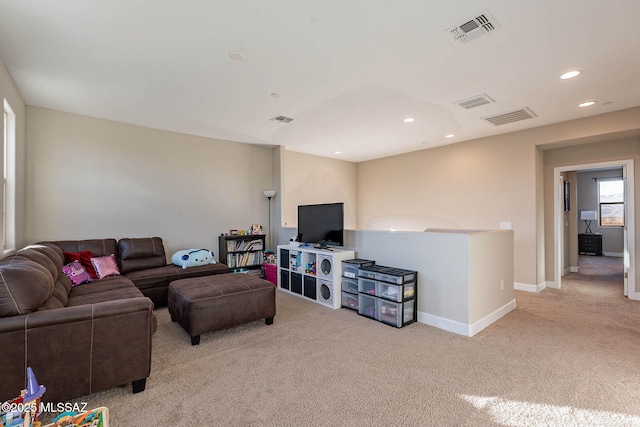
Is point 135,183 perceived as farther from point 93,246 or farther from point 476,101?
point 476,101

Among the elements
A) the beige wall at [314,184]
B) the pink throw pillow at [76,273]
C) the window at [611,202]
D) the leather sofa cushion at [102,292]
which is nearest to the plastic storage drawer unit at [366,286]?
the beige wall at [314,184]

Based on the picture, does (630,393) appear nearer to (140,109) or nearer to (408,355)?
(408,355)

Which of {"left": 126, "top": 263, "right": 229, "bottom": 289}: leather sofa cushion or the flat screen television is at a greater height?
the flat screen television

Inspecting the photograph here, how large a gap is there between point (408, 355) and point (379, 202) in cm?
471

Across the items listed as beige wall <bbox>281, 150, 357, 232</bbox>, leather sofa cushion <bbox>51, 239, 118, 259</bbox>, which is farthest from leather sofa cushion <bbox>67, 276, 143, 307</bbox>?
beige wall <bbox>281, 150, 357, 232</bbox>

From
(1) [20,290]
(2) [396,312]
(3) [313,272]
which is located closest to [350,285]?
(3) [313,272]

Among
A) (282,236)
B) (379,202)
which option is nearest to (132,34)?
(282,236)

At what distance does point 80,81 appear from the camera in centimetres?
307

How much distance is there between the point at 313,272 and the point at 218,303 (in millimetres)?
1595

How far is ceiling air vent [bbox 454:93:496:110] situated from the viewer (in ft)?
11.4

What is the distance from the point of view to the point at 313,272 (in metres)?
4.24

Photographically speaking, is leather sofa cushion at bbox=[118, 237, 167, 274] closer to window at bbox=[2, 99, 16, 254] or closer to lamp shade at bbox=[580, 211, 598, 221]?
window at bbox=[2, 99, 16, 254]

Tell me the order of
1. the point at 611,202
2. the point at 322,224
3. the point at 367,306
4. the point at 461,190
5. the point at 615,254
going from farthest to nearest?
the point at 611,202 < the point at 615,254 < the point at 461,190 < the point at 322,224 < the point at 367,306

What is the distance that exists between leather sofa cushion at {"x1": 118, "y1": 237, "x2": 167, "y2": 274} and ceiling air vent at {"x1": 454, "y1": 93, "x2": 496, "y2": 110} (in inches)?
179
